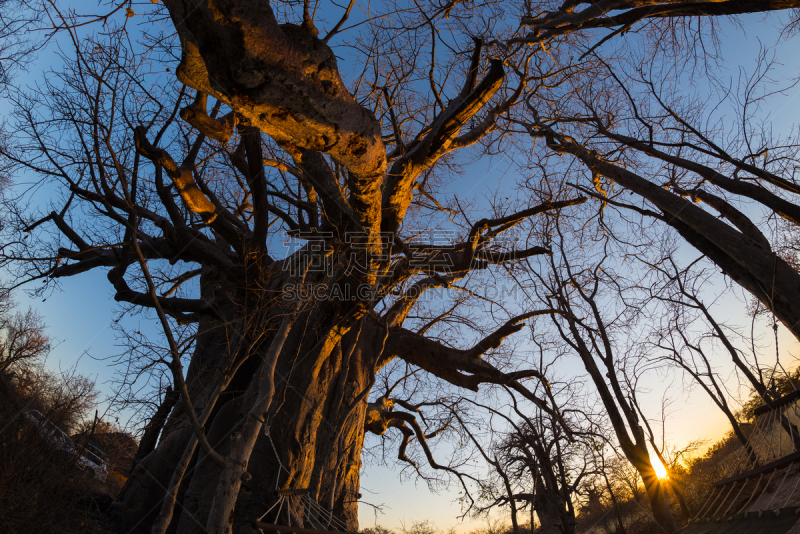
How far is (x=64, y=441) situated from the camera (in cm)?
504

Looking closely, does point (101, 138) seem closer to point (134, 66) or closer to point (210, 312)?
point (134, 66)

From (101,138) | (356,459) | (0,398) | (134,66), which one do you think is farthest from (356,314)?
(0,398)

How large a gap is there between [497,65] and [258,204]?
281cm

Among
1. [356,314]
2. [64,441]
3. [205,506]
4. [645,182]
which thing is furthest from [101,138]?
[645,182]

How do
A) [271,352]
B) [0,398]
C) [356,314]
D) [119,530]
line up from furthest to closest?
[0,398], [356,314], [119,530], [271,352]

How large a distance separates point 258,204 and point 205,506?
3052 mm

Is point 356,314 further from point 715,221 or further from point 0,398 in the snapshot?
point 0,398

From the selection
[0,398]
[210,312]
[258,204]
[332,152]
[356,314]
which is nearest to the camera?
[332,152]

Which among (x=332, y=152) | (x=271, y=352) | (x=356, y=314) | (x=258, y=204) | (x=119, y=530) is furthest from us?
(x=356, y=314)

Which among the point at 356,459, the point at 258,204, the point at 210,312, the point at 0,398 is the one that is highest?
the point at 258,204

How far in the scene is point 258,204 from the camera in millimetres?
4285

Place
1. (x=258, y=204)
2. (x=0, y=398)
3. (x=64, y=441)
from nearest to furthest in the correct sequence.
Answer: (x=258, y=204) < (x=64, y=441) < (x=0, y=398)

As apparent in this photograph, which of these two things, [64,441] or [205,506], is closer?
[205,506]

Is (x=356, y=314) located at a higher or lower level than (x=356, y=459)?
higher
